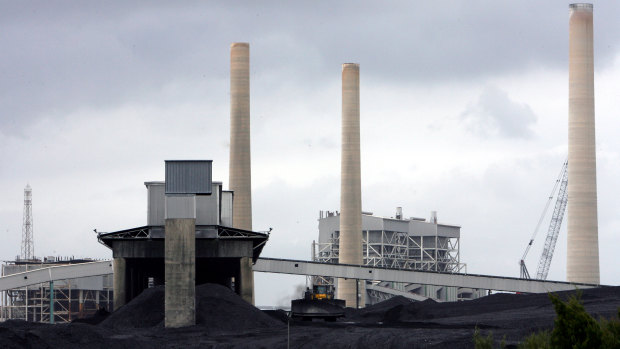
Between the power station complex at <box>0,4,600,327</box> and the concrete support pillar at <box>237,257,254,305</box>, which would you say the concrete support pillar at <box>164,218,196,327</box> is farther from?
the concrete support pillar at <box>237,257,254,305</box>

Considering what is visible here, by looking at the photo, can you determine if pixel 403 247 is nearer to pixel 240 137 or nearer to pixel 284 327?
pixel 240 137

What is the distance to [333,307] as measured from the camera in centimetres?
7194

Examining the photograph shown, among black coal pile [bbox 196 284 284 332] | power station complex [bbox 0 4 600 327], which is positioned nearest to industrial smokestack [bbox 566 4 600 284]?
power station complex [bbox 0 4 600 327]

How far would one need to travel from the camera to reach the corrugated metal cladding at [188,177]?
199 ft

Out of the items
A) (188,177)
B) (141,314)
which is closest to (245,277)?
(141,314)

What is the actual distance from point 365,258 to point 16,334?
3320 inches

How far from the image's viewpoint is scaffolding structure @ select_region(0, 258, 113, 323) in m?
122

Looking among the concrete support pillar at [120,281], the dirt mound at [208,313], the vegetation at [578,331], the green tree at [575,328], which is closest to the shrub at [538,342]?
the vegetation at [578,331]

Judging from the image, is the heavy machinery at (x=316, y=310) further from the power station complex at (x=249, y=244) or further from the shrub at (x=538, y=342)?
the shrub at (x=538, y=342)

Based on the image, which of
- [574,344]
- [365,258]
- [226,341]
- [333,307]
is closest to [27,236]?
[365,258]

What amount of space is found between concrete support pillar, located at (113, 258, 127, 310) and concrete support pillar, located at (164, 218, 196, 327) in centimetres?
1282

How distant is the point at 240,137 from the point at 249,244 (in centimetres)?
3547

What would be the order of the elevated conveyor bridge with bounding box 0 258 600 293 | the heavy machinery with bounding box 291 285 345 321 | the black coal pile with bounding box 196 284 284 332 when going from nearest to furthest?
the black coal pile with bounding box 196 284 284 332
the heavy machinery with bounding box 291 285 345 321
the elevated conveyor bridge with bounding box 0 258 600 293

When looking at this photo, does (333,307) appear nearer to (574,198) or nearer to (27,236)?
(574,198)
